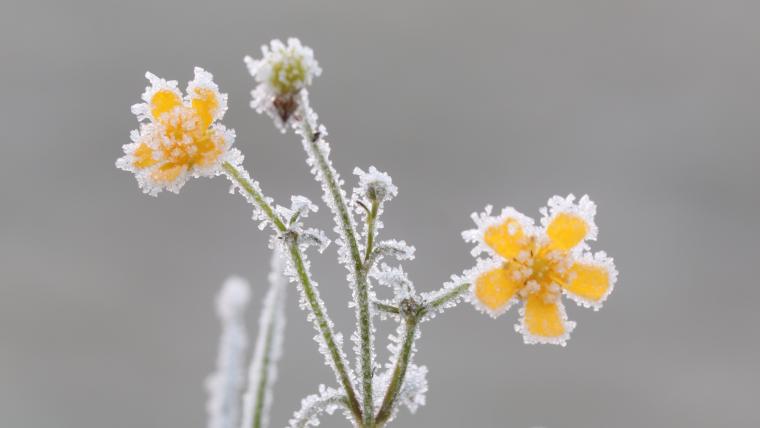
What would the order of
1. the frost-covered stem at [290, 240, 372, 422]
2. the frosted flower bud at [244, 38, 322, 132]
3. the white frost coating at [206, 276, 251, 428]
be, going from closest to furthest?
the white frost coating at [206, 276, 251, 428]
the frosted flower bud at [244, 38, 322, 132]
the frost-covered stem at [290, 240, 372, 422]

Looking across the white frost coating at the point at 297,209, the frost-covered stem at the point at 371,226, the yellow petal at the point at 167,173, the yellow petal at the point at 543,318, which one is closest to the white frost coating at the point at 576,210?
the yellow petal at the point at 543,318

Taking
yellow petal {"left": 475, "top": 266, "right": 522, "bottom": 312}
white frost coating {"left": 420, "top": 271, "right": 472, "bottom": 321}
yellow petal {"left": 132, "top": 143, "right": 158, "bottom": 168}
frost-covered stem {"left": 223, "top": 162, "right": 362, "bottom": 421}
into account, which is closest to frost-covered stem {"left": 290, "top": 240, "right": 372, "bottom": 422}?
frost-covered stem {"left": 223, "top": 162, "right": 362, "bottom": 421}

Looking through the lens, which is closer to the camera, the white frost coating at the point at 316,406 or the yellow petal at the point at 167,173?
the white frost coating at the point at 316,406

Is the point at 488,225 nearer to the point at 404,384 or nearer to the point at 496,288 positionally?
the point at 496,288

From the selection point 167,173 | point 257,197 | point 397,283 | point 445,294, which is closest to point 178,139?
point 167,173

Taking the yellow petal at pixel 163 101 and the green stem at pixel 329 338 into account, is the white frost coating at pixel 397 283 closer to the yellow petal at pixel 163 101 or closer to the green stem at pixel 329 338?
the green stem at pixel 329 338

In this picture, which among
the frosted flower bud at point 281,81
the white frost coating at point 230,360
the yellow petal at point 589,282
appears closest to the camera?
the white frost coating at point 230,360

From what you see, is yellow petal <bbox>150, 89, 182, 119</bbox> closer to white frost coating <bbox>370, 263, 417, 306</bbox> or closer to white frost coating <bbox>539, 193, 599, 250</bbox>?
white frost coating <bbox>370, 263, 417, 306</bbox>
